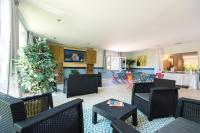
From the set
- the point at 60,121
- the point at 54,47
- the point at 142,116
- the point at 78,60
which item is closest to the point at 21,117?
the point at 60,121

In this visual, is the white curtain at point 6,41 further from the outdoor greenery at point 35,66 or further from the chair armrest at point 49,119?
the chair armrest at point 49,119

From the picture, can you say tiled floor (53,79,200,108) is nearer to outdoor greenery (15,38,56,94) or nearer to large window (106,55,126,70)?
outdoor greenery (15,38,56,94)

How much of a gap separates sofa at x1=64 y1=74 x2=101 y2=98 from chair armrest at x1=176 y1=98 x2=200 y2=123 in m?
3.13

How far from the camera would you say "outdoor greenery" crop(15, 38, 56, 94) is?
2436 millimetres

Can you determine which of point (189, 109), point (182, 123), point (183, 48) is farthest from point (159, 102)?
point (183, 48)

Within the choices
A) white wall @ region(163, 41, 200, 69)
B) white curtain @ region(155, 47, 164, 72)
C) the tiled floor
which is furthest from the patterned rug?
white curtain @ region(155, 47, 164, 72)

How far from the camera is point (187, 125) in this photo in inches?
46.0

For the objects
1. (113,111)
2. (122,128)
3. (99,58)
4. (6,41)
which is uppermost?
(99,58)

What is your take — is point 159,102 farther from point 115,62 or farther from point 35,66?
point 115,62

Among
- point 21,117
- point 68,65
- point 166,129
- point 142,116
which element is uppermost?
point 68,65

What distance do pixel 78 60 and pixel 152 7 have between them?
5982mm

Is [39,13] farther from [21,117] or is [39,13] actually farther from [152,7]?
[21,117]

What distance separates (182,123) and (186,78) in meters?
6.09

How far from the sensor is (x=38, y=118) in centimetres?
99
